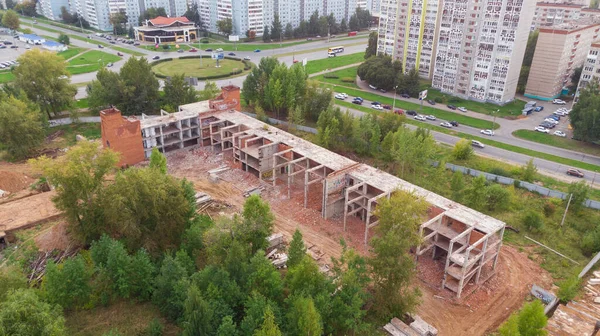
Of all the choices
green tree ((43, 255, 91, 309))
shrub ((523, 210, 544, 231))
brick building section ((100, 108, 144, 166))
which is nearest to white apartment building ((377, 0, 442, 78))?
shrub ((523, 210, 544, 231))

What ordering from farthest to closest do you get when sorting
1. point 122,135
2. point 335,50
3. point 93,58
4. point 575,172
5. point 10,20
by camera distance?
point 10,20 < point 335,50 < point 93,58 < point 575,172 < point 122,135

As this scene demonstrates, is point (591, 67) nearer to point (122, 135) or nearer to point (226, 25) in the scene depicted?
point (122, 135)

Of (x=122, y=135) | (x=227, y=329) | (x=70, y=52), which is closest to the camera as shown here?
(x=227, y=329)

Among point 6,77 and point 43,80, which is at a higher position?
point 43,80

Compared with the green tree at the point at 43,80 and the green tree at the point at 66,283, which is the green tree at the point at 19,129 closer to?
the green tree at the point at 43,80

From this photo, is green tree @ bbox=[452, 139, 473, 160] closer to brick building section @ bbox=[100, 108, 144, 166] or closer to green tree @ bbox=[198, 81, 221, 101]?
green tree @ bbox=[198, 81, 221, 101]

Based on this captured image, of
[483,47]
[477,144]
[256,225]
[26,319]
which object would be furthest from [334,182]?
[483,47]

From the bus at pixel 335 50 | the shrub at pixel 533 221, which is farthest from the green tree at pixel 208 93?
the bus at pixel 335 50
